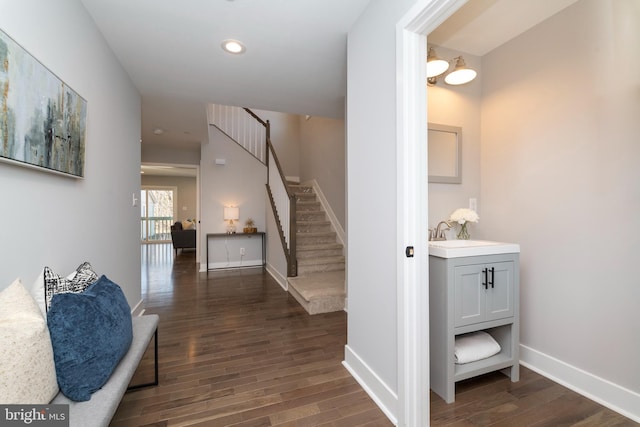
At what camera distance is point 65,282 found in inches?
53.4

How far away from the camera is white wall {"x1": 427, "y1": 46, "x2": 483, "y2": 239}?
2188mm

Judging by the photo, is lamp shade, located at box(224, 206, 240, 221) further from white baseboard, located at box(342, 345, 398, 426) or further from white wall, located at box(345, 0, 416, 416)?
white baseboard, located at box(342, 345, 398, 426)

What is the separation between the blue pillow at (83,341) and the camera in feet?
3.42

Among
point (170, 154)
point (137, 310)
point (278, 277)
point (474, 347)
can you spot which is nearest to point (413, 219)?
point (474, 347)

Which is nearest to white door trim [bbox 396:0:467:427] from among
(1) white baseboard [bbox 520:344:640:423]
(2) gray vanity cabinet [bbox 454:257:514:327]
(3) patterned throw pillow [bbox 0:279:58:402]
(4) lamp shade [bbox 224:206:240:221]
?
(2) gray vanity cabinet [bbox 454:257:514:327]

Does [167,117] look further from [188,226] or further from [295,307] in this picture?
[188,226]

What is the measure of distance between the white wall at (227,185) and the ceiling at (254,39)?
2.34 meters

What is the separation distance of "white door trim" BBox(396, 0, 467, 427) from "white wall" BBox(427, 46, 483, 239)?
0.84 metres

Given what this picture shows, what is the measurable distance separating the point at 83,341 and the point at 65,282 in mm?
453

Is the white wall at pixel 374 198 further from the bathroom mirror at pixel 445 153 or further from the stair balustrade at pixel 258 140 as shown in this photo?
the stair balustrade at pixel 258 140

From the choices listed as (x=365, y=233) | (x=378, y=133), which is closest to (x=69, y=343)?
(x=365, y=233)

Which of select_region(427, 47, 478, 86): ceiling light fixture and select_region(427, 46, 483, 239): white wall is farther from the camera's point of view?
select_region(427, 46, 483, 239): white wall

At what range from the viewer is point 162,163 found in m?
5.93

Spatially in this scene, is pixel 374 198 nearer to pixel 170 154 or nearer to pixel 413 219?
pixel 413 219
